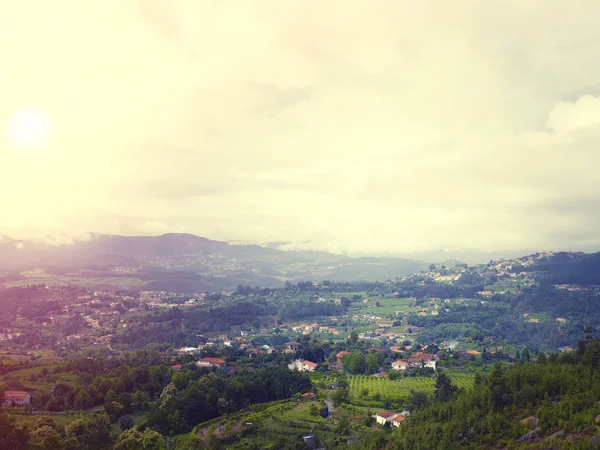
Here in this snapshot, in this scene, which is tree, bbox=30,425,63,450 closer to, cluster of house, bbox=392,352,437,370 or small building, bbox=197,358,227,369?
small building, bbox=197,358,227,369

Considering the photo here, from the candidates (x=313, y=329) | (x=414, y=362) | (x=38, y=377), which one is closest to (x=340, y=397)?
(x=414, y=362)

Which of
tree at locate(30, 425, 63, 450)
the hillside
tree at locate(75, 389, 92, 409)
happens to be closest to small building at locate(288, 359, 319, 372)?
tree at locate(75, 389, 92, 409)

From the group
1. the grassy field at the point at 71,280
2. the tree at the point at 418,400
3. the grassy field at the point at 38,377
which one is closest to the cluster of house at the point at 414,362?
the tree at the point at 418,400

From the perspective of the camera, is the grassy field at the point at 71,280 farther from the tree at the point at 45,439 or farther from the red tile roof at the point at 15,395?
the tree at the point at 45,439

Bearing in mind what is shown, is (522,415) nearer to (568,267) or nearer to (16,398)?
(16,398)

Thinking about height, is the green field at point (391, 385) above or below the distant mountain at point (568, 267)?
below

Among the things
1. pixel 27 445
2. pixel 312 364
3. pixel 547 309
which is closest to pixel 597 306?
pixel 547 309

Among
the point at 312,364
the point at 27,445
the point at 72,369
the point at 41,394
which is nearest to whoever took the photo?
the point at 27,445

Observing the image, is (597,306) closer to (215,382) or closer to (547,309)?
(547,309)
